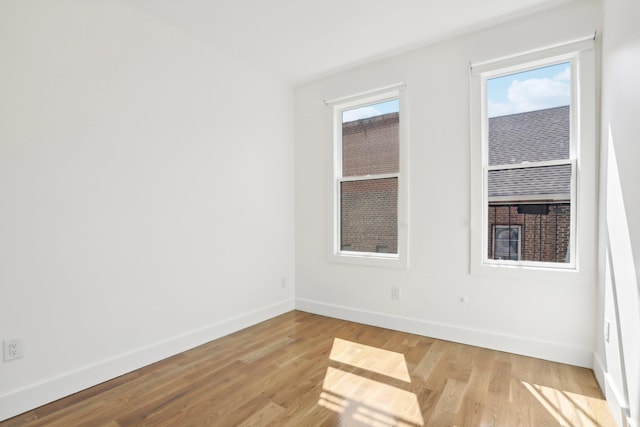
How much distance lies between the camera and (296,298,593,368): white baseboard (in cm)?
248

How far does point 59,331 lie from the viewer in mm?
2090

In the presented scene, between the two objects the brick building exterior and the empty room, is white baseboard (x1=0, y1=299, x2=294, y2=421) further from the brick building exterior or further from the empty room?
the brick building exterior

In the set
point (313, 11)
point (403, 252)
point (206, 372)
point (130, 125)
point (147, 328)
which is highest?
point (313, 11)

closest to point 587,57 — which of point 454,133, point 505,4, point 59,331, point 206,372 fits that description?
point 505,4

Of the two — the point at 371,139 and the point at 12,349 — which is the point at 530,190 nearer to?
the point at 371,139

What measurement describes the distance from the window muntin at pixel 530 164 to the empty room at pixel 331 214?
16 mm

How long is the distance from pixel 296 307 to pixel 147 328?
1850 millimetres

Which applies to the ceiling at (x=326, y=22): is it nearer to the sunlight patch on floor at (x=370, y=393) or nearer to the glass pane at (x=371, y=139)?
the glass pane at (x=371, y=139)

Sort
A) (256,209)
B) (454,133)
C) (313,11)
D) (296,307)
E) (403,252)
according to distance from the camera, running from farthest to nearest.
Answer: (296,307)
(256,209)
(403,252)
(454,133)
(313,11)

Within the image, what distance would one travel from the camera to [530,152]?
2682mm

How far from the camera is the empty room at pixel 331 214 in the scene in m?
1.93

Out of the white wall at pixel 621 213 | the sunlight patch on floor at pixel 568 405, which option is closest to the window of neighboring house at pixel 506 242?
the white wall at pixel 621 213

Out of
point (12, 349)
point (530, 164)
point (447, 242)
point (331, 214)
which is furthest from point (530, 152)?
point (12, 349)

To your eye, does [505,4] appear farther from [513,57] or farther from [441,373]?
[441,373]
